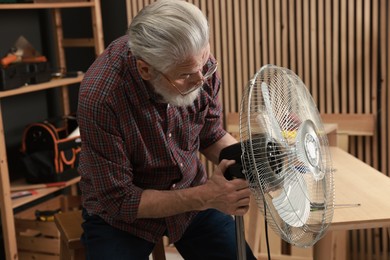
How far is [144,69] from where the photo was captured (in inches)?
80.6

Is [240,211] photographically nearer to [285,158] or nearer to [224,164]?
[224,164]

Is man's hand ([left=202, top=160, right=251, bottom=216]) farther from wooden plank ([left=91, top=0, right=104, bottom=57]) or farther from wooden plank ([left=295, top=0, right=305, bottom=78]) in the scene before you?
wooden plank ([left=91, top=0, right=104, bottom=57])

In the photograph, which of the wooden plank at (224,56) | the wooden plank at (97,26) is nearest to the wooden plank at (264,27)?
the wooden plank at (224,56)

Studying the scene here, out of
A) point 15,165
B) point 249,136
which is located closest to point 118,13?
point 15,165

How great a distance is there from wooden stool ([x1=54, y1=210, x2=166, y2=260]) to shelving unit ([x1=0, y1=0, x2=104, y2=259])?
820mm

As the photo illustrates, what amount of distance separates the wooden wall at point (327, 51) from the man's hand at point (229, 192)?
188 cm

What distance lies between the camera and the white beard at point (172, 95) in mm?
2061

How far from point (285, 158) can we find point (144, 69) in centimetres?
60

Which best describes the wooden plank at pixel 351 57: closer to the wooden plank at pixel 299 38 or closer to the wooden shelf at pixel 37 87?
the wooden plank at pixel 299 38

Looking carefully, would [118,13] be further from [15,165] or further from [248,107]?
[248,107]

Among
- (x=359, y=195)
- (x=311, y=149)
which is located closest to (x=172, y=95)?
(x=311, y=149)

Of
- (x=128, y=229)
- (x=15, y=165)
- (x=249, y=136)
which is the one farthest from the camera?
(x=15, y=165)

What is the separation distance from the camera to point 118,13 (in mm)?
4215

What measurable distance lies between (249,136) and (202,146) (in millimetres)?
993
